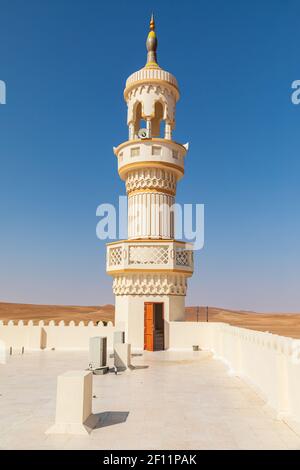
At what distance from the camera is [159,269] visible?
2203cm

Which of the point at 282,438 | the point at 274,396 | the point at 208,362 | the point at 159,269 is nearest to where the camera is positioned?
the point at 282,438

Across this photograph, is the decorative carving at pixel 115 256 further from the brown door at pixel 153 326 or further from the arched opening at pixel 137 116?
the arched opening at pixel 137 116

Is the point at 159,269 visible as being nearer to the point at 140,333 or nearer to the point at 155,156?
the point at 140,333

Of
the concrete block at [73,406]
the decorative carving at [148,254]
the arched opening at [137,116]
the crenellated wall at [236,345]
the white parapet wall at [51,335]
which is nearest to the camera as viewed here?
the concrete block at [73,406]

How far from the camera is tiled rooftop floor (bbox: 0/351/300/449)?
7.25 metres

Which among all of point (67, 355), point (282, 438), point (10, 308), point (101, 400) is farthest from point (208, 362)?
point (10, 308)

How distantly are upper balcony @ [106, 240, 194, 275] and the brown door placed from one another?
83.9 inches

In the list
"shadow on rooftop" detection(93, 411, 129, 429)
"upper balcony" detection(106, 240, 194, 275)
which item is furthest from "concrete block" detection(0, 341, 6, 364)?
"shadow on rooftop" detection(93, 411, 129, 429)

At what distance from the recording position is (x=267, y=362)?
1052cm

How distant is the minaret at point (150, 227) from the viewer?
72.8 feet

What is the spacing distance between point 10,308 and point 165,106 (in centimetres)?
7450

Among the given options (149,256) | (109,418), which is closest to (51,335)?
(149,256)

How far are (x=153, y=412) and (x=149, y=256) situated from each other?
13.3 m

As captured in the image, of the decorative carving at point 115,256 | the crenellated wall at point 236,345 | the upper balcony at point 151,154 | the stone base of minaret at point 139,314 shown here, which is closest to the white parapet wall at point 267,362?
the crenellated wall at point 236,345
